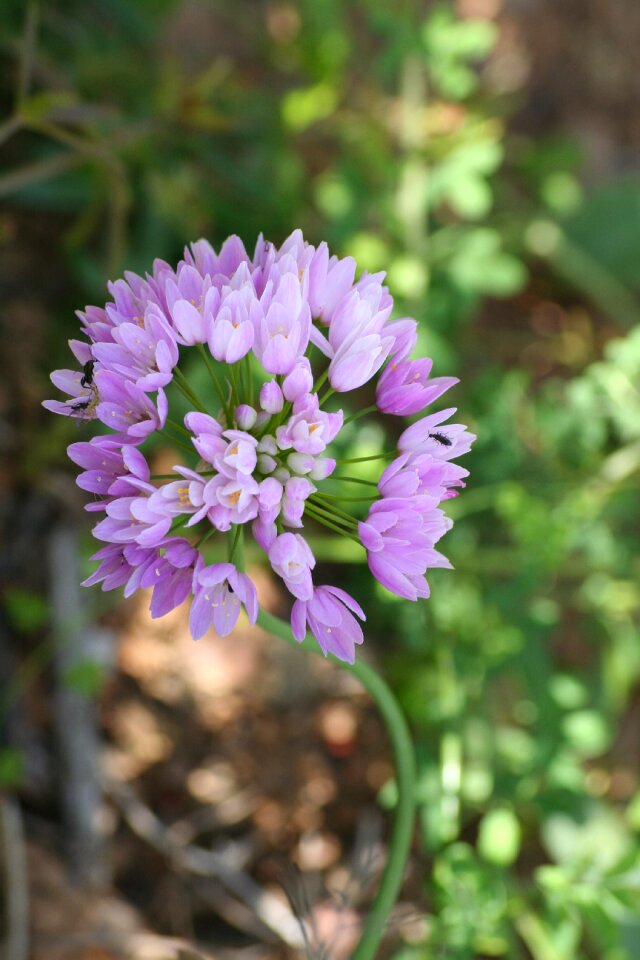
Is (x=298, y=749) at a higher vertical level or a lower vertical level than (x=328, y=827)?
higher

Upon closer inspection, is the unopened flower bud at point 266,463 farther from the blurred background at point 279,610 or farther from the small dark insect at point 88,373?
the blurred background at point 279,610

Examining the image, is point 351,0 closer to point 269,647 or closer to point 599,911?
point 269,647

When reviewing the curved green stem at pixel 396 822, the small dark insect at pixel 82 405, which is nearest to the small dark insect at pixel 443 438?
the curved green stem at pixel 396 822

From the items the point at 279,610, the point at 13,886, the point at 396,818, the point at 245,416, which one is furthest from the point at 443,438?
the point at 13,886

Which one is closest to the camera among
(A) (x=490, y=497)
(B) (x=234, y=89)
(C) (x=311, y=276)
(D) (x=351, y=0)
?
(C) (x=311, y=276)

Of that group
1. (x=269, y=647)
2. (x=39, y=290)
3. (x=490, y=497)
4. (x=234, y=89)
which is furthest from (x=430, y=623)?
(x=234, y=89)

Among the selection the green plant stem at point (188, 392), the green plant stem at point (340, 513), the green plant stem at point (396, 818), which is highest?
Result: the green plant stem at point (188, 392)

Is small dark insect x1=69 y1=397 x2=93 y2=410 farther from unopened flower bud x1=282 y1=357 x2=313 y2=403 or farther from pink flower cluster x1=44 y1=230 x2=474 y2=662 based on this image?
unopened flower bud x1=282 y1=357 x2=313 y2=403
